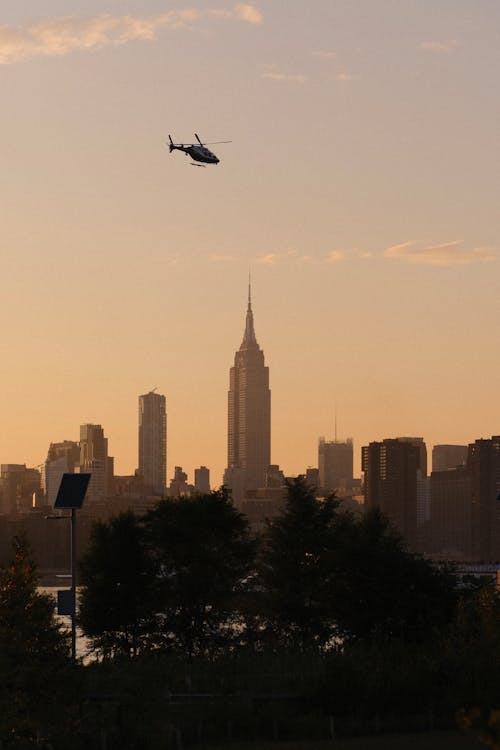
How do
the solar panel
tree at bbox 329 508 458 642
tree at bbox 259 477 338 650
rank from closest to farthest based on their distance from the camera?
1. the solar panel
2. tree at bbox 329 508 458 642
3. tree at bbox 259 477 338 650

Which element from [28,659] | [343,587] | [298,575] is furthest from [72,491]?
[298,575]

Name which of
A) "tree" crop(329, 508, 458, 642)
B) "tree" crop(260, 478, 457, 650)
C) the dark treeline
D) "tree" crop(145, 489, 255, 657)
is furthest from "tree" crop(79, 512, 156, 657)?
"tree" crop(329, 508, 458, 642)

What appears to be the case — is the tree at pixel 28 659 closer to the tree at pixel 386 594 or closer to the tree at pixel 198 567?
the tree at pixel 198 567

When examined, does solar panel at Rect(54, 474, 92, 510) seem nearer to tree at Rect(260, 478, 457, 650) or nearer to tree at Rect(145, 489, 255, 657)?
tree at Rect(145, 489, 255, 657)

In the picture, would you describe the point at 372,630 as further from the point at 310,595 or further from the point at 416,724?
the point at 416,724

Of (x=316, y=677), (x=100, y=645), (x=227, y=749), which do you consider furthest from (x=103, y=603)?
(x=227, y=749)

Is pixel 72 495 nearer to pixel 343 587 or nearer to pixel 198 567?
pixel 198 567

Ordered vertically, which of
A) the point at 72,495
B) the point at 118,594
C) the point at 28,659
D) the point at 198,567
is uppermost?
the point at 72,495
